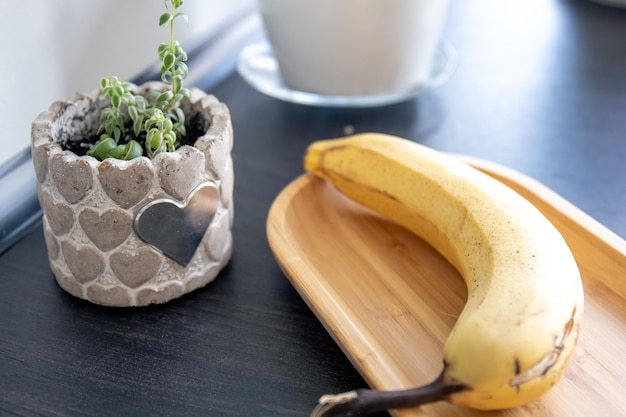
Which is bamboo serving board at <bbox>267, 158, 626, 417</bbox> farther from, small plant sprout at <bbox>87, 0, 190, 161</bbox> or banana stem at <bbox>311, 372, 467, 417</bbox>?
small plant sprout at <bbox>87, 0, 190, 161</bbox>

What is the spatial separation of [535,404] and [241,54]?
0.66m

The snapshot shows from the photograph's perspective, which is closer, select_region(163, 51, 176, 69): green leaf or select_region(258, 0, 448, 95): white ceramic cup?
select_region(163, 51, 176, 69): green leaf

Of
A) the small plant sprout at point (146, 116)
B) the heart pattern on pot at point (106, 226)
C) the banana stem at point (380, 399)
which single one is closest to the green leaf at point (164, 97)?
the small plant sprout at point (146, 116)

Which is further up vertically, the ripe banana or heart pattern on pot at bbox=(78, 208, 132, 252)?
heart pattern on pot at bbox=(78, 208, 132, 252)

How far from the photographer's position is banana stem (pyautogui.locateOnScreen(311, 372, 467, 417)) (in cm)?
45

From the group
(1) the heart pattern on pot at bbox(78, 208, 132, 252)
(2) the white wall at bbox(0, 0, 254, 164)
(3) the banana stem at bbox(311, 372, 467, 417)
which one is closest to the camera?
(3) the banana stem at bbox(311, 372, 467, 417)

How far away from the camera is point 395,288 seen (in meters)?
0.63

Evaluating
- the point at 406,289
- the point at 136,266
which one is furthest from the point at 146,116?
the point at 406,289

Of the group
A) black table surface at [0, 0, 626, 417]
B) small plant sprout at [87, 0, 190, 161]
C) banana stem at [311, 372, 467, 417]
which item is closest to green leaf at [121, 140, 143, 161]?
small plant sprout at [87, 0, 190, 161]

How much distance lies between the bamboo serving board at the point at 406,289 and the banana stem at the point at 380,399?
28mm

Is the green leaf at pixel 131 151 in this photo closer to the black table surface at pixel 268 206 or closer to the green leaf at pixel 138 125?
the green leaf at pixel 138 125

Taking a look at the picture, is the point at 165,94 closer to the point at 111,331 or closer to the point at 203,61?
the point at 111,331

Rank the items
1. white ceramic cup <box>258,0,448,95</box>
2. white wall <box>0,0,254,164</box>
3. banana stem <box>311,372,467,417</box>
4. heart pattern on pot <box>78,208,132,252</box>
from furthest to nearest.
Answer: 1. white ceramic cup <box>258,0,448,95</box>
2. white wall <box>0,0,254,164</box>
3. heart pattern on pot <box>78,208,132,252</box>
4. banana stem <box>311,372,467,417</box>

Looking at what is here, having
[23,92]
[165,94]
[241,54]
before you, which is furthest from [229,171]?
[241,54]
